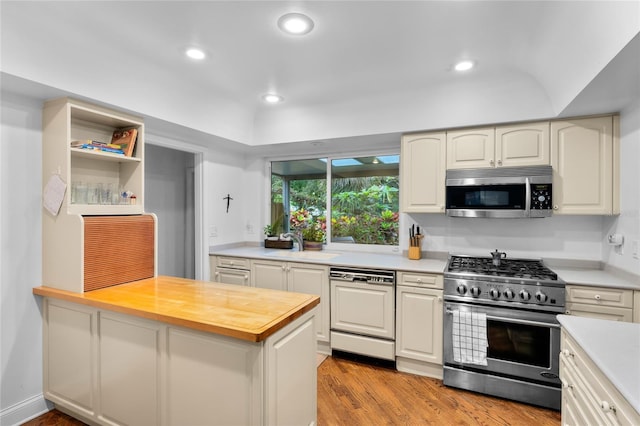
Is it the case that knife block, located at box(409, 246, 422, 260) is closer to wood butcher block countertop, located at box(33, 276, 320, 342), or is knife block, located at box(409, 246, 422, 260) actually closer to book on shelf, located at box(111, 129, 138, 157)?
wood butcher block countertop, located at box(33, 276, 320, 342)

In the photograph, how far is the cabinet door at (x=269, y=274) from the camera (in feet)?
10.8

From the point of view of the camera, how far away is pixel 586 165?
2.53 m

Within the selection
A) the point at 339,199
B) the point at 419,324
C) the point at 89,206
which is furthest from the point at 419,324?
the point at 89,206

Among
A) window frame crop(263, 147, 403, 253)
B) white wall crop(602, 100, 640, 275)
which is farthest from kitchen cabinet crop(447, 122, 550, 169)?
window frame crop(263, 147, 403, 253)

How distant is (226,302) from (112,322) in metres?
0.69

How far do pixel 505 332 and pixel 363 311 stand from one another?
114cm

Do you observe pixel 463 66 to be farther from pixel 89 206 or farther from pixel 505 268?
pixel 89 206

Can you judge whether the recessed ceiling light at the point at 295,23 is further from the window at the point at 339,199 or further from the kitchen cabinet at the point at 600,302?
the kitchen cabinet at the point at 600,302

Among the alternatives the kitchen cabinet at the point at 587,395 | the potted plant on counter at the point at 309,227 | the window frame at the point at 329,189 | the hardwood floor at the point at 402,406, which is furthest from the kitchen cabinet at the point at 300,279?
the kitchen cabinet at the point at 587,395

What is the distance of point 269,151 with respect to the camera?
404 cm

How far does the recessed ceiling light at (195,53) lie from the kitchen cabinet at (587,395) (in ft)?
9.23

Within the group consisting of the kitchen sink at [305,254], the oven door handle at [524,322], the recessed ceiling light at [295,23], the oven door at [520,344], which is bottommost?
the oven door at [520,344]

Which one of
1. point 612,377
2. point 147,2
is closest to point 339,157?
point 147,2

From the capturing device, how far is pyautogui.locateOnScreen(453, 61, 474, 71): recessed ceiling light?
2446mm
